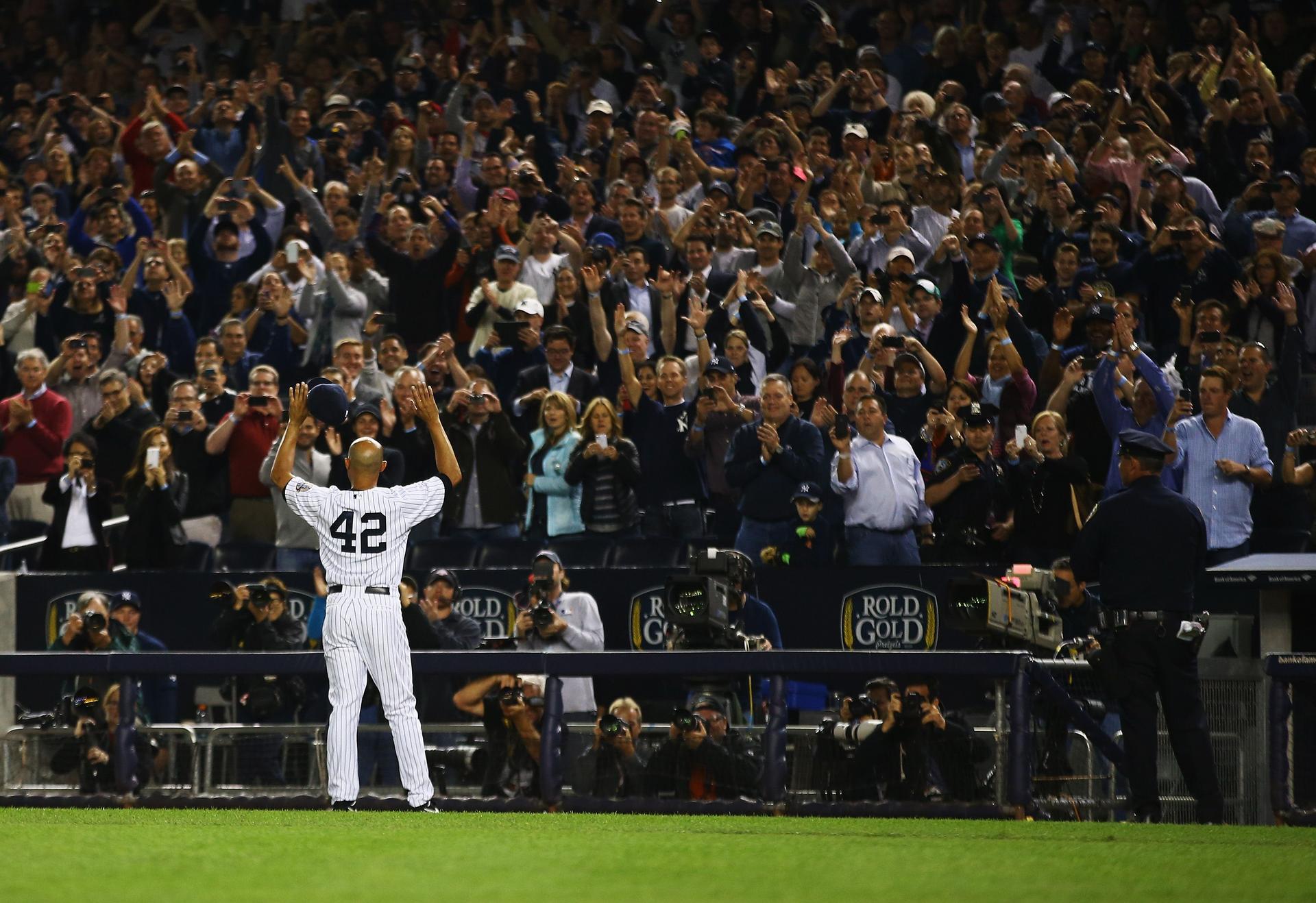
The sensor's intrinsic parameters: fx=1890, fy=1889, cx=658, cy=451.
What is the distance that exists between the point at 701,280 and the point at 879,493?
296 cm

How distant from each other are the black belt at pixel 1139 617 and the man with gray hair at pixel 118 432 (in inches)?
314

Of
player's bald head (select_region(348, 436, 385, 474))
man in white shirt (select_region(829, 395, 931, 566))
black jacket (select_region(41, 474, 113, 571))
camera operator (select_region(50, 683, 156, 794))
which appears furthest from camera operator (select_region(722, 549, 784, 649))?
black jacket (select_region(41, 474, 113, 571))

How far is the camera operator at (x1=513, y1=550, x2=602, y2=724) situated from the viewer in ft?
36.6

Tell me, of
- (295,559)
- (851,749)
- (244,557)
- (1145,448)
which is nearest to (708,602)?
(851,749)

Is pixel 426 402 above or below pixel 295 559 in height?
above

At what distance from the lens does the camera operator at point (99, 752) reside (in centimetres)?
1038

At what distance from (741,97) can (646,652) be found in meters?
8.77

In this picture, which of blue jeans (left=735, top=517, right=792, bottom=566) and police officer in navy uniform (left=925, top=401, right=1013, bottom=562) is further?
blue jeans (left=735, top=517, right=792, bottom=566)

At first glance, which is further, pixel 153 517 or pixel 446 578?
pixel 153 517

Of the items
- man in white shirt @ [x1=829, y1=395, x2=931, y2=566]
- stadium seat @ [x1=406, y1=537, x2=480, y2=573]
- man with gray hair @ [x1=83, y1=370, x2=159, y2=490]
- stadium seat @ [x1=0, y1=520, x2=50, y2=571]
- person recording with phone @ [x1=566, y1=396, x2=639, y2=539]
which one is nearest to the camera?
man in white shirt @ [x1=829, y1=395, x2=931, y2=566]

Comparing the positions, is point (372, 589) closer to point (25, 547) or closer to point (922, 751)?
point (922, 751)

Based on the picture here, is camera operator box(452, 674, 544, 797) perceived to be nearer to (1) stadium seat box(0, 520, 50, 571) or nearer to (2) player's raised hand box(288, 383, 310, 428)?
(2) player's raised hand box(288, 383, 310, 428)

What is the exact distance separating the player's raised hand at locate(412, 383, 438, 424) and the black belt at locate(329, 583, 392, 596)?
842mm

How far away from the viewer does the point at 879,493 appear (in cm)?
1202
